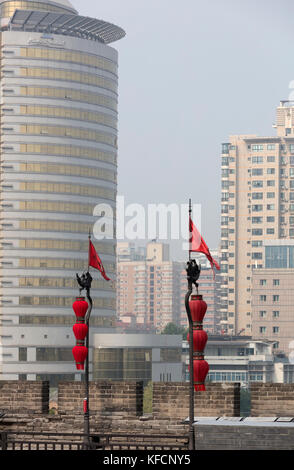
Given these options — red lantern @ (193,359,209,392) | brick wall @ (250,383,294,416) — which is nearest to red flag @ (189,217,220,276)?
red lantern @ (193,359,209,392)

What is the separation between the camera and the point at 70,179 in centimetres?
19200

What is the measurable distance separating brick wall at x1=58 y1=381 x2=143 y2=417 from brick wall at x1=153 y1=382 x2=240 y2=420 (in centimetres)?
68

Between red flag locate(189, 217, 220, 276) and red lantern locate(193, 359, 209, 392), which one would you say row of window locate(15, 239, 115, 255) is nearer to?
red flag locate(189, 217, 220, 276)

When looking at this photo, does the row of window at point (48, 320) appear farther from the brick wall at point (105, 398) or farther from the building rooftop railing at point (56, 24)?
the brick wall at point (105, 398)

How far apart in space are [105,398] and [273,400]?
15.8 feet

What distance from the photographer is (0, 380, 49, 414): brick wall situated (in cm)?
2953

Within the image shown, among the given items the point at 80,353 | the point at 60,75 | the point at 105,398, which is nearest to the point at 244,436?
the point at 105,398

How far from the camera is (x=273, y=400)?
27.4 meters

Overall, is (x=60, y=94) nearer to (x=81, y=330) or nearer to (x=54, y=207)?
(x=54, y=207)

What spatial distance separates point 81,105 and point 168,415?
16689 cm

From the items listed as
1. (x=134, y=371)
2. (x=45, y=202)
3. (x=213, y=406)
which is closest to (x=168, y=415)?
(x=213, y=406)

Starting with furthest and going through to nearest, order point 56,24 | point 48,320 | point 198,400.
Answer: point 56,24 → point 48,320 → point 198,400
